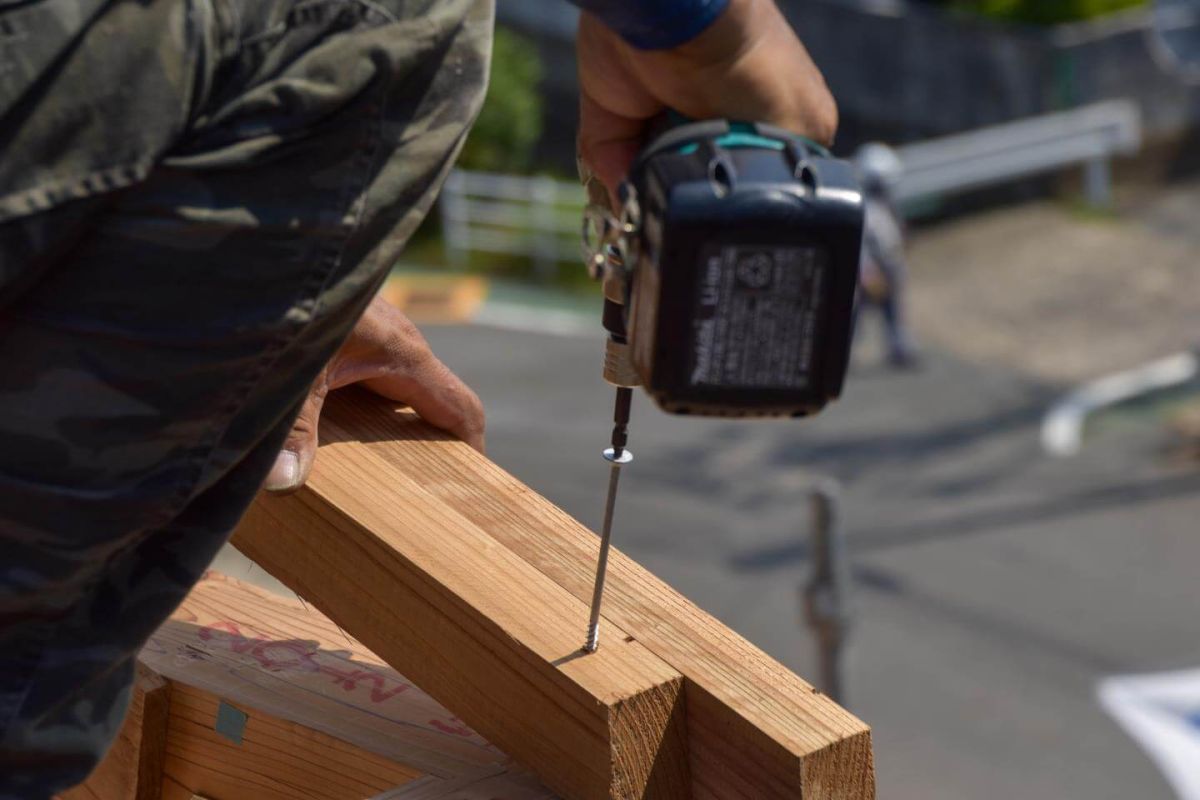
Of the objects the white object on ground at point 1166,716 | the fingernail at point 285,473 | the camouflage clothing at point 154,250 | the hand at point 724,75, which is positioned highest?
the hand at point 724,75

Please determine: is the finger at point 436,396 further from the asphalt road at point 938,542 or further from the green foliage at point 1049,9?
the green foliage at point 1049,9

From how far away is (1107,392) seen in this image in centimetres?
1291

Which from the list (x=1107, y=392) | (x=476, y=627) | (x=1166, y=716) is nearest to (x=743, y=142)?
(x=476, y=627)

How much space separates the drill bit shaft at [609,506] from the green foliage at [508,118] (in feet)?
A: 56.7

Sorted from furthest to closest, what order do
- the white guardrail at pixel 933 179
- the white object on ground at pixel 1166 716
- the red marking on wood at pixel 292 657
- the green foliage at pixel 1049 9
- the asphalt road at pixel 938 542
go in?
the green foliage at pixel 1049 9
the white guardrail at pixel 933 179
the asphalt road at pixel 938 542
the white object on ground at pixel 1166 716
the red marking on wood at pixel 292 657

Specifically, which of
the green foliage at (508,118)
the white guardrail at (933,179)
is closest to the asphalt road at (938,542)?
the white guardrail at (933,179)

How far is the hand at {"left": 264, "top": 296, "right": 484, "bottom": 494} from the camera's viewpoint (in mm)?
1649

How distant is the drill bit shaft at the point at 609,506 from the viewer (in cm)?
138

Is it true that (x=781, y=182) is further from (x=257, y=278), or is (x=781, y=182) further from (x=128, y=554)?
(x=128, y=554)

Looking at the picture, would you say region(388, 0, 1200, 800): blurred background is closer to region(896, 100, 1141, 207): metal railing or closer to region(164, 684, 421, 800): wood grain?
region(896, 100, 1141, 207): metal railing

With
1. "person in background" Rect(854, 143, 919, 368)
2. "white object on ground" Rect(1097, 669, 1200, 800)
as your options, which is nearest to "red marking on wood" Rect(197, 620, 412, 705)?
"white object on ground" Rect(1097, 669, 1200, 800)

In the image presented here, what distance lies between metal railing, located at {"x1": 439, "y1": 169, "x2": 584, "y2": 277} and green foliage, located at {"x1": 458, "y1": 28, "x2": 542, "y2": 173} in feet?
1.73

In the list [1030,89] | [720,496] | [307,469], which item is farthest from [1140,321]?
[307,469]

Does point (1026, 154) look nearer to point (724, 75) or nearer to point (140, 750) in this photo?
point (140, 750)
